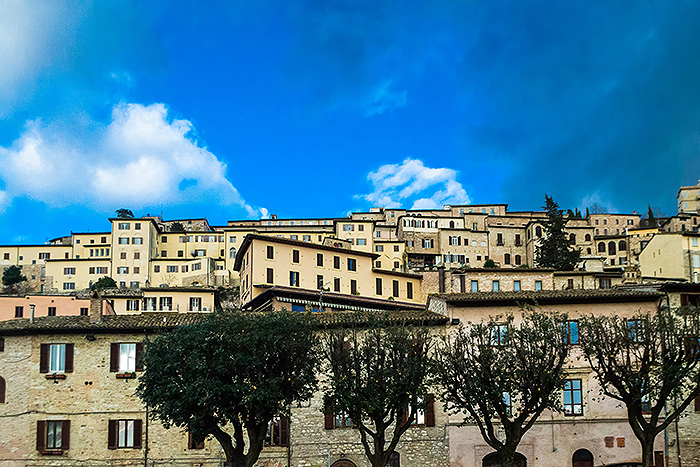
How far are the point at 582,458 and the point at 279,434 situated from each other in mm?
16743

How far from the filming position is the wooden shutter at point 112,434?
35.7m

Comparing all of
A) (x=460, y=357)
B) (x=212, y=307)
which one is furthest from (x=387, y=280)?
(x=460, y=357)

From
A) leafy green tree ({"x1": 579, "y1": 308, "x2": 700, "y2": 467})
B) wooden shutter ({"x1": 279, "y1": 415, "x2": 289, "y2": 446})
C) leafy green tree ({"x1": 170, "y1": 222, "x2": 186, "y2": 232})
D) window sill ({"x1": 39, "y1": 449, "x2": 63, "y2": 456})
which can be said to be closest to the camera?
leafy green tree ({"x1": 579, "y1": 308, "x2": 700, "y2": 467})

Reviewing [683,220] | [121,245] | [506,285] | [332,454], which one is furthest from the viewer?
[683,220]

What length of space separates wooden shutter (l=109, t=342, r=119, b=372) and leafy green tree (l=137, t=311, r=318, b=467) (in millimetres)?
6751

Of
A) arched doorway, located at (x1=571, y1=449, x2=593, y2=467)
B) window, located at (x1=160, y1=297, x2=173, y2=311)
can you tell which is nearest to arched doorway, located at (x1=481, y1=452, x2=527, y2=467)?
arched doorway, located at (x1=571, y1=449, x2=593, y2=467)

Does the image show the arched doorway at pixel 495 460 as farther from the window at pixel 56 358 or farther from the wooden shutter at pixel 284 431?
the window at pixel 56 358

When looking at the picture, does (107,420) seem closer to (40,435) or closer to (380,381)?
(40,435)

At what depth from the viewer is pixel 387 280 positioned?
73.9m

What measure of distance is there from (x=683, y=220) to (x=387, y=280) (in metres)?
81.3

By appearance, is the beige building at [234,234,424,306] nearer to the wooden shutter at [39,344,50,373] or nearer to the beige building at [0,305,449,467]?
the beige building at [0,305,449,467]

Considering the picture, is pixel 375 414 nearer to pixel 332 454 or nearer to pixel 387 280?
pixel 332 454

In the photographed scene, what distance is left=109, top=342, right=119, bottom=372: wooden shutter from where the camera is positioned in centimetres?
3678

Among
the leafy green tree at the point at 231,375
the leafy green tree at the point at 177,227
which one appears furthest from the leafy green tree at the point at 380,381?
the leafy green tree at the point at 177,227
